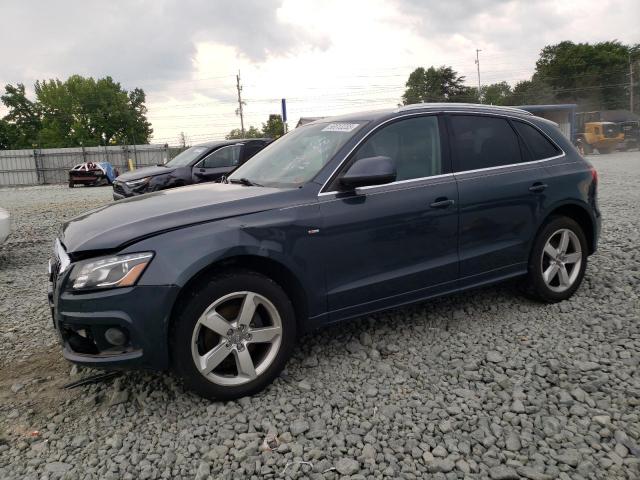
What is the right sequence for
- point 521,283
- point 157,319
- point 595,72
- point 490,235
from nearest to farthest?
point 157,319 → point 490,235 → point 521,283 → point 595,72

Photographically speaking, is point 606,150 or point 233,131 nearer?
point 606,150

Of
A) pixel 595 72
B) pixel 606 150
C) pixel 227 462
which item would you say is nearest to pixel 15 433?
pixel 227 462

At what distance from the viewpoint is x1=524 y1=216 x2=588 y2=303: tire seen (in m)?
4.05

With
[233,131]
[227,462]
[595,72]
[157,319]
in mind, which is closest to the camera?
[227,462]

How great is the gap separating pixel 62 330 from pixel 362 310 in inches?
70.7

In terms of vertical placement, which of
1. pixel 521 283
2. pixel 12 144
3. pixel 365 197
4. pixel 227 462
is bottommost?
pixel 227 462

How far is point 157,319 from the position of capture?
2623mm

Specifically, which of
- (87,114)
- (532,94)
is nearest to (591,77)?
(532,94)

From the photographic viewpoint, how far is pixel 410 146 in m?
3.60

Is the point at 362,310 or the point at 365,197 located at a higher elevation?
the point at 365,197

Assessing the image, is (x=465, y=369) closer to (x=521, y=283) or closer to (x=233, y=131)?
(x=521, y=283)

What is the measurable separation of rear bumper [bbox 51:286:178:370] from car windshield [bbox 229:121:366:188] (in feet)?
3.90

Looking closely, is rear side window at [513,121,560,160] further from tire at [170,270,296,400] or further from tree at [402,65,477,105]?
tree at [402,65,477,105]

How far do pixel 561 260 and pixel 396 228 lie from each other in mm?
1792
